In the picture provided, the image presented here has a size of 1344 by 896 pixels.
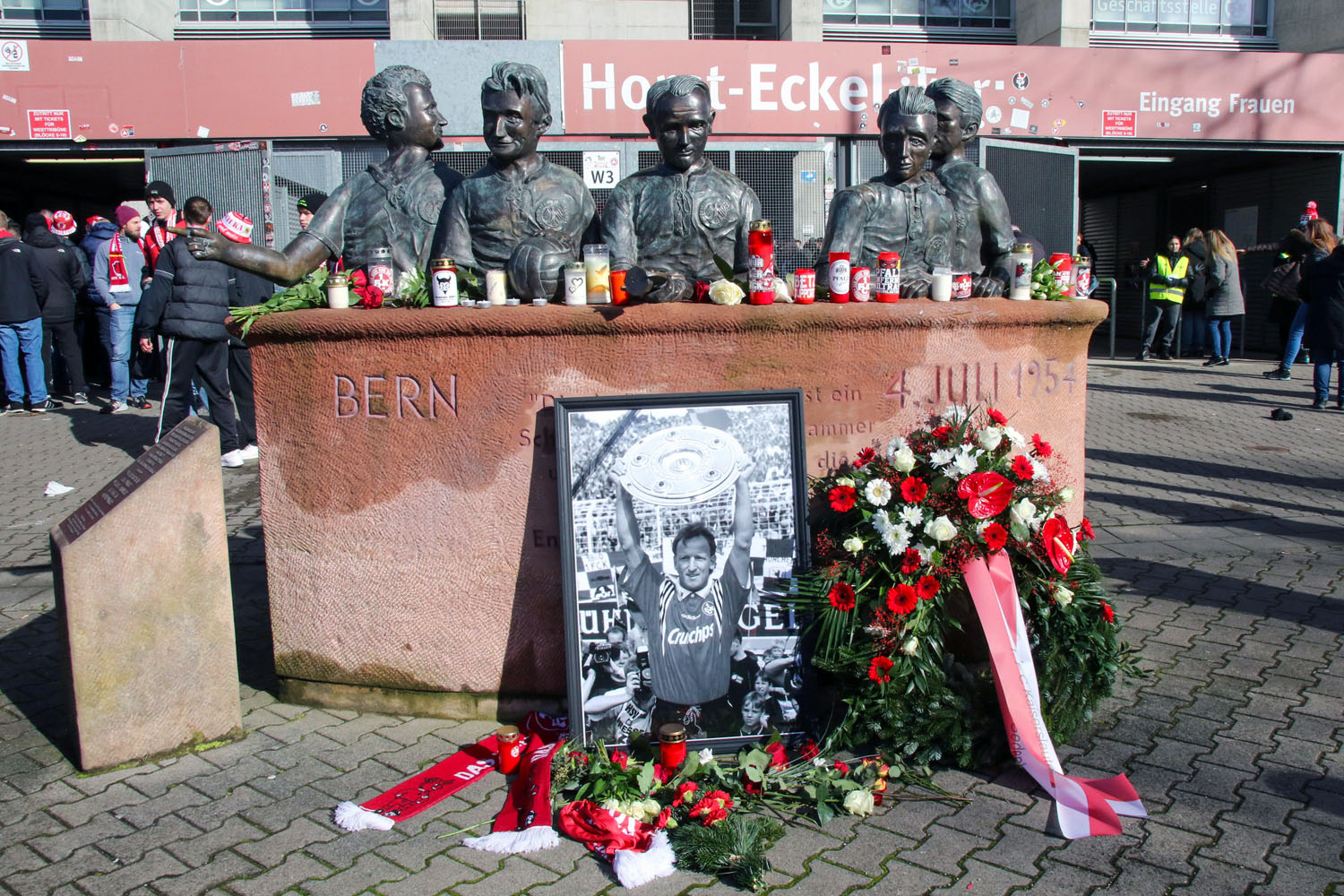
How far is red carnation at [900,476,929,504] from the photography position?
3209 millimetres

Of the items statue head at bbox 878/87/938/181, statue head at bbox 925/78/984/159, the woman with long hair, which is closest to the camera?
statue head at bbox 878/87/938/181

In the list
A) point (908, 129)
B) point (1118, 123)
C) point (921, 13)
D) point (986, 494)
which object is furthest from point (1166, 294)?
point (986, 494)

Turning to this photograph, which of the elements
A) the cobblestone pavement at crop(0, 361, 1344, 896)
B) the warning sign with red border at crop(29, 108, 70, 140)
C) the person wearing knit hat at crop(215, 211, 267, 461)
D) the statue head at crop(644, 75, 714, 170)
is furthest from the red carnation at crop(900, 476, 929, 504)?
the warning sign with red border at crop(29, 108, 70, 140)

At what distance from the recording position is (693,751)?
3.14 metres

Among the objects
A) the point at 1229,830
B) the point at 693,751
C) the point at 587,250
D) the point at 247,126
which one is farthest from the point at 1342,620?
the point at 247,126

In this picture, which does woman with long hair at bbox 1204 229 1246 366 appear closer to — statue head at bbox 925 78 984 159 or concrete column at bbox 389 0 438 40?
statue head at bbox 925 78 984 159

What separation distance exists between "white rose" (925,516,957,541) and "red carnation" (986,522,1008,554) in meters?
0.12

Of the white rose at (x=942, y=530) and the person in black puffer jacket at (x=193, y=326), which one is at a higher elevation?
the person in black puffer jacket at (x=193, y=326)

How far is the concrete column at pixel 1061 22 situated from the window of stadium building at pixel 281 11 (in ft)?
28.9

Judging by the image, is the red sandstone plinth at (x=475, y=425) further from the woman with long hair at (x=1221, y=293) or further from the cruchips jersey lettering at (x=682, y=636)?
the woman with long hair at (x=1221, y=293)

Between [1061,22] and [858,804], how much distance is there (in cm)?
1292

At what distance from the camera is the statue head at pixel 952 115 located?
4922 mm

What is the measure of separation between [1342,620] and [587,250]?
378cm

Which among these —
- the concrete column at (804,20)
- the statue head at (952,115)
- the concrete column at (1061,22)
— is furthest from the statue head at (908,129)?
the concrete column at (1061,22)
